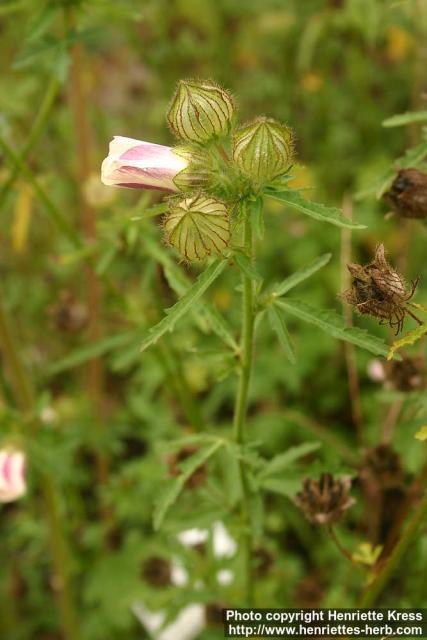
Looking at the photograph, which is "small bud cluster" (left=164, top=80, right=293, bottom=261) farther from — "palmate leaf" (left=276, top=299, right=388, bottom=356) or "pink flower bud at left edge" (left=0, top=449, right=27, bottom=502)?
"pink flower bud at left edge" (left=0, top=449, right=27, bottom=502)

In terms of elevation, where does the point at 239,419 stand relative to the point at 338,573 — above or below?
above

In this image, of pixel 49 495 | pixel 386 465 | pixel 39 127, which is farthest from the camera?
pixel 49 495

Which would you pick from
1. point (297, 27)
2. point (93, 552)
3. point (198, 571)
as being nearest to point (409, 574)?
point (198, 571)

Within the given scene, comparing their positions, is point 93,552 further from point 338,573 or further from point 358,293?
point 358,293

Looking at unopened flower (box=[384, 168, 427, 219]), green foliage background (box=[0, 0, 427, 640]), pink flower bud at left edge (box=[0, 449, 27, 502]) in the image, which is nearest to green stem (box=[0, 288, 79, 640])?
green foliage background (box=[0, 0, 427, 640])

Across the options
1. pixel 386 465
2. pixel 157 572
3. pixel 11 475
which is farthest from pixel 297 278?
pixel 157 572

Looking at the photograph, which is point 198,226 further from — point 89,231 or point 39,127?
point 89,231
